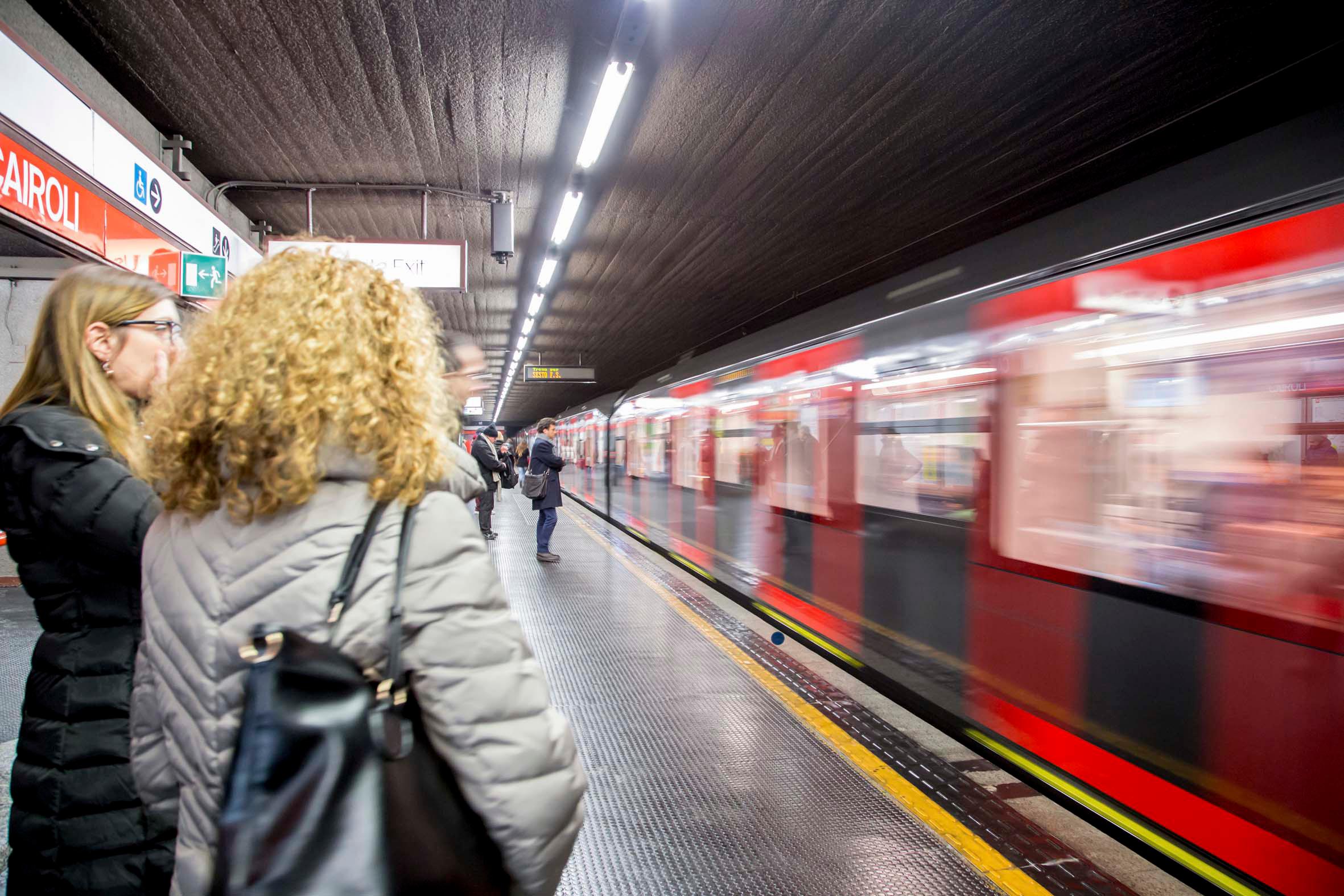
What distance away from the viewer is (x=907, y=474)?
428 centimetres

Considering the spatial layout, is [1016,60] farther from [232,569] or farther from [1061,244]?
[232,569]

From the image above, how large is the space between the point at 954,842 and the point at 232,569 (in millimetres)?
2707

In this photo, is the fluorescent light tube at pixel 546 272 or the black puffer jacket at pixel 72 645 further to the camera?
the fluorescent light tube at pixel 546 272

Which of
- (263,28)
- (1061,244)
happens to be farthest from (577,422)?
(263,28)

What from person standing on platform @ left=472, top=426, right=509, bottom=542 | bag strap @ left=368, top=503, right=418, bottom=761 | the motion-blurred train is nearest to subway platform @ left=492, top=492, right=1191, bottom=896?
the motion-blurred train

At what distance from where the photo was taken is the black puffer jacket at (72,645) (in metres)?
1.30

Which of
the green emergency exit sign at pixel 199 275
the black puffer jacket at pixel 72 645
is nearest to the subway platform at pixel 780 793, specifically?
the black puffer jacket at pixel 72 645

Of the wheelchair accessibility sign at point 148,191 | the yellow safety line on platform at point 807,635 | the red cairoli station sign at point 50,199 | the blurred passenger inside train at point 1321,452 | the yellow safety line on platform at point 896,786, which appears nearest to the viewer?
the blurred passenger inside train at point 1321,452

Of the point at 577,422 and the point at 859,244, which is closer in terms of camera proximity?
the point at 859,244

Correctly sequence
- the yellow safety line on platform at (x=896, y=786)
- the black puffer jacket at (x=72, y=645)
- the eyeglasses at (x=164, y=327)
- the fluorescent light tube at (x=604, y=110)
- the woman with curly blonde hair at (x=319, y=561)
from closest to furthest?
the woman with curly blonde hair at (x=319, y=561) < the black puffer jacket at (x=72, y=645) < the eyeglasses at (x=164, y=327) < the yellow safety line on platform at (x=896, y=786) < the fluorescent light tube at (x=604, y=110)

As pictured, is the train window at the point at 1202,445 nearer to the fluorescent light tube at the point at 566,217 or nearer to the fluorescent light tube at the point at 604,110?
the fluorescent light tube at the point at 604,110

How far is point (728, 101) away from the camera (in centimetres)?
495

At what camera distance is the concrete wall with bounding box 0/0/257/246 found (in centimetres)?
404

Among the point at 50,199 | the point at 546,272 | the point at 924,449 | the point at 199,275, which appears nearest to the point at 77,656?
the point at 924,449
